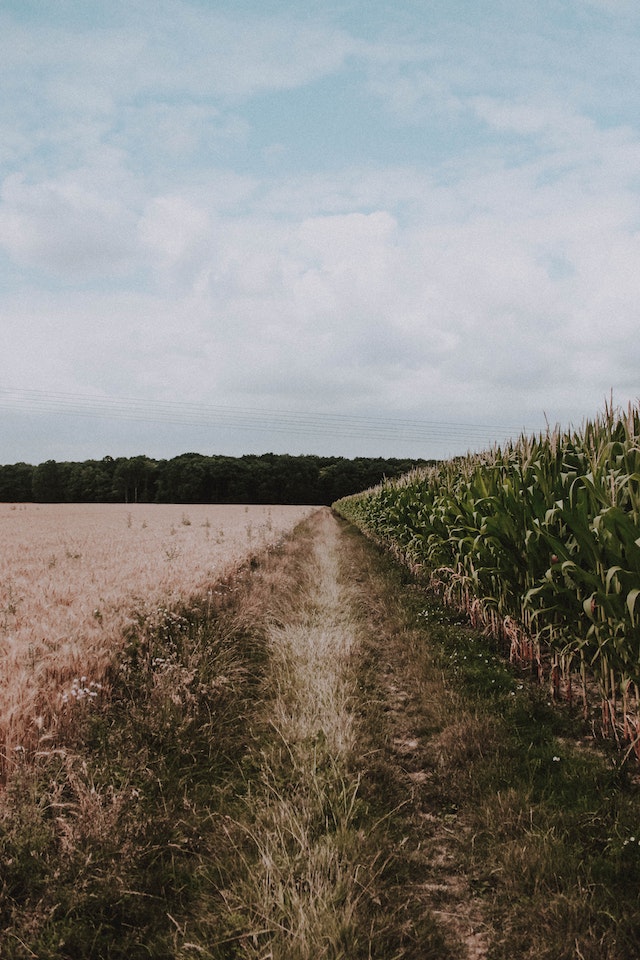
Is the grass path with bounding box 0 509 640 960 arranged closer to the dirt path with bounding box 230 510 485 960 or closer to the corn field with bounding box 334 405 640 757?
the dirt path with bounding box 230 510 485 960

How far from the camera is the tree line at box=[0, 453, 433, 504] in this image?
91.9 metres

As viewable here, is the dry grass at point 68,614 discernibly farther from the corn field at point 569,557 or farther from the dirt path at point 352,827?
the corn field at point 569,557

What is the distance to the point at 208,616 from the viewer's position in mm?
6508

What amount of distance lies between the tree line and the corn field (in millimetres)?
83573

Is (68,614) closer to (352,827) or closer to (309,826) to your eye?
(309,826)

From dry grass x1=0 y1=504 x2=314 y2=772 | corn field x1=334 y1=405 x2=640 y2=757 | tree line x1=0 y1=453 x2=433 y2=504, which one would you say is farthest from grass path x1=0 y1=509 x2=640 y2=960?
tree line x1=0 y1=453 x2=433 y2=504

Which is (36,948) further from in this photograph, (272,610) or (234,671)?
(272,610)

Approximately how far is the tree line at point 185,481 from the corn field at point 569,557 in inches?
3290

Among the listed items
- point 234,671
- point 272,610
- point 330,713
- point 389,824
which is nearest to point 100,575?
point 272,610

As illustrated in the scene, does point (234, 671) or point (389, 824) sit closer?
point (389, 824)

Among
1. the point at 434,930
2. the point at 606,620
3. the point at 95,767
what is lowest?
the point at 434,930

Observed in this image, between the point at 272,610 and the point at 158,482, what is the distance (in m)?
89.3

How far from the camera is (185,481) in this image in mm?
92562

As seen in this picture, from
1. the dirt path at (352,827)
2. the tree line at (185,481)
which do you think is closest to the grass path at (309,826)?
the dirt path at (352,827)
